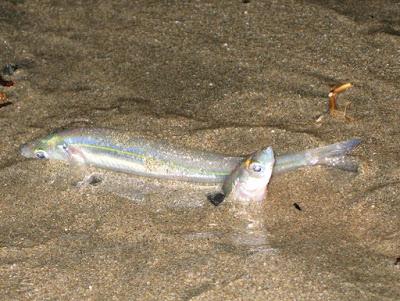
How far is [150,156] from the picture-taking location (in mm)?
5133

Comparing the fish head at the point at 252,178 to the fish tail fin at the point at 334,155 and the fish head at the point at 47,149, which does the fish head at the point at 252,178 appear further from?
the fish head at the point at 47,149

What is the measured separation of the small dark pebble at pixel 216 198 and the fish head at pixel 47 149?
1233 mm

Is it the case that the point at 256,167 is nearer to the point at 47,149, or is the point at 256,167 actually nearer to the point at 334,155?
the point at 334,155

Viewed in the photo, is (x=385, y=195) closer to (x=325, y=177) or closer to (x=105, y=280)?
(x=325, y=177)

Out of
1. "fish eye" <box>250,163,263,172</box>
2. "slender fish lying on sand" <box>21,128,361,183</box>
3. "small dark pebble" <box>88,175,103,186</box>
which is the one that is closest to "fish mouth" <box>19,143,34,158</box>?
"slender fish lying on sand" <box>21,128,361,183</box>

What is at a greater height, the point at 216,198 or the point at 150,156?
the point at 150,156

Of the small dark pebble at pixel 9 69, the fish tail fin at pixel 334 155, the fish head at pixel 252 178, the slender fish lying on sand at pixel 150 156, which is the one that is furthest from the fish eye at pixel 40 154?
the fish tail fin at pixel 334 155

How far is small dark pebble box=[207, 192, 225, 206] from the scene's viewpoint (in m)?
4.92

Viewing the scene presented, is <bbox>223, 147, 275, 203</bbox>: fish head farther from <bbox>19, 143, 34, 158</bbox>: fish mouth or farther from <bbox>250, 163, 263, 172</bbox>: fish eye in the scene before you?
<bbox>19, 143, 34, 158</bbox>: fish mouth

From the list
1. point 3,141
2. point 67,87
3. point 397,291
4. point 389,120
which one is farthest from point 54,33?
point 397,291

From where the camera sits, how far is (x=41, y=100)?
6094 mm

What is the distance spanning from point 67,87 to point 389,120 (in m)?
2.86

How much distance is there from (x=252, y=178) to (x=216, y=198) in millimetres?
337

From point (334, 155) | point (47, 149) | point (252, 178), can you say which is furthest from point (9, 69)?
point (334, 155)
